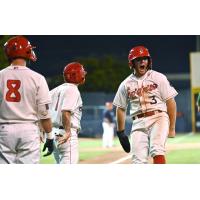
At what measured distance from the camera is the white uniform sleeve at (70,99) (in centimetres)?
803

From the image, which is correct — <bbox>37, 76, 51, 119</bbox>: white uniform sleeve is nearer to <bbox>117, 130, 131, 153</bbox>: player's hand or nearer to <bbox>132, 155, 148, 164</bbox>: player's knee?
<bbox>132, 155, 148, 164</bbox>: player's knee

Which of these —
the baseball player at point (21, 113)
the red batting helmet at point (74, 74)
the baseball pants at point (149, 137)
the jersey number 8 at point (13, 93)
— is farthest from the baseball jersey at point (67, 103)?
the jersey number 8 at point (13, 93)

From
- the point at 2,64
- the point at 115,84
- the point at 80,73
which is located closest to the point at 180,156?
the point at 2,64

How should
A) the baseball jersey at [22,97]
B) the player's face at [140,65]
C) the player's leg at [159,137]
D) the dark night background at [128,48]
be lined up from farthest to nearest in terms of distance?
the dark night background at [128,48] < the player's face at [140,65] < the player's leg at [159,137] < the baseball jersey at [22,97]

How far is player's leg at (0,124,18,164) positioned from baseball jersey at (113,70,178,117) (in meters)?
2.03

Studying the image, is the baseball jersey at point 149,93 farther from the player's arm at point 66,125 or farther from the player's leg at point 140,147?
the player's arm at point 66,125

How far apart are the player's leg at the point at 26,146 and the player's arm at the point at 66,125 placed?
4.39 feet

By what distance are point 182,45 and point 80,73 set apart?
17.7 metres

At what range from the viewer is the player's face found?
8.00 meters

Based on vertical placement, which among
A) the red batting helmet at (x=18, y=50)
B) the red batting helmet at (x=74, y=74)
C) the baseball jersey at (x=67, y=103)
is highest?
the red batting helmet at (x=18, y=50)

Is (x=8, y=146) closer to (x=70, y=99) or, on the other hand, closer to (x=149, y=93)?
(x=70, y=99)

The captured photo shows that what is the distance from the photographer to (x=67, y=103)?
26.4 ft
